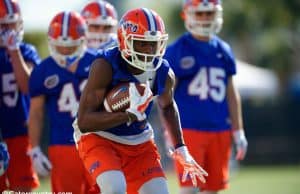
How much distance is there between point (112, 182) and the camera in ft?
19.7

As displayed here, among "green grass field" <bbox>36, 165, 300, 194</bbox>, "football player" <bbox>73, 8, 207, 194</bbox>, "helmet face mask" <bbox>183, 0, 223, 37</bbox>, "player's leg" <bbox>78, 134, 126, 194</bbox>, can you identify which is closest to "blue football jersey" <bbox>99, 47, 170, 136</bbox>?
"football player" <bbox>73, 8, 207, 194</bbox>

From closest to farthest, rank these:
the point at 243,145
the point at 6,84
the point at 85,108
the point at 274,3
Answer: the point at 85,108 → the point at 6,84 → the point at 243,145 → the point at 274,3

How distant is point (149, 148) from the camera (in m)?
6.44

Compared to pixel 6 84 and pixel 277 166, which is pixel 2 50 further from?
pixel 277 166

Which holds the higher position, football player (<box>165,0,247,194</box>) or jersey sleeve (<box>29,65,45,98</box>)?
jersey sleeve (<box>29,65,45,98</box>)

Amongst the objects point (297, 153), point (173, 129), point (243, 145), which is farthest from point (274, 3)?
point (173, 129)

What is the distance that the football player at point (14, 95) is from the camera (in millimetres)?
7680

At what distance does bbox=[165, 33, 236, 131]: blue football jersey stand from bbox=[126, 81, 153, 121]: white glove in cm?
207

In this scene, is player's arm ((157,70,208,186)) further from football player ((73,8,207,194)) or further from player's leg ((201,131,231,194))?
player's leg ((201,131,231,194))

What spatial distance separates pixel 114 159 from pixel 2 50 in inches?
83.8

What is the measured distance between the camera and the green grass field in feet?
41.6

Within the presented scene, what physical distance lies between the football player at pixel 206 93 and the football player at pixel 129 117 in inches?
59.9

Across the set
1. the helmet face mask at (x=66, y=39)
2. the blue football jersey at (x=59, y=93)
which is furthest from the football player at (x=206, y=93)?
the blue football jersey at (x=59, y=93)

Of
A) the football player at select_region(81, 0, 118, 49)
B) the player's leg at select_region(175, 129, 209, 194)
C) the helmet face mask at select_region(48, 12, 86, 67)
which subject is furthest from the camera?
the football player at select_region(81, 0, 118, 49)
